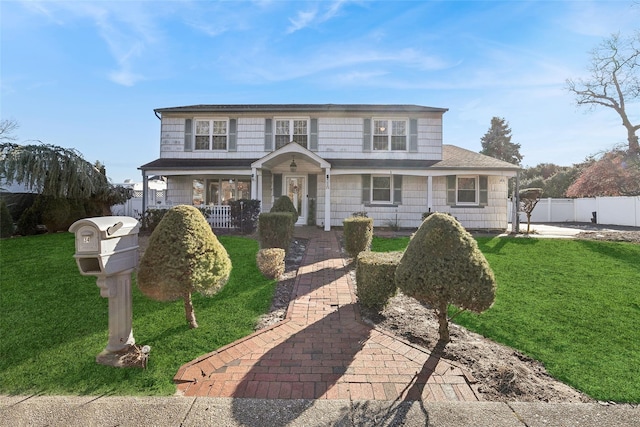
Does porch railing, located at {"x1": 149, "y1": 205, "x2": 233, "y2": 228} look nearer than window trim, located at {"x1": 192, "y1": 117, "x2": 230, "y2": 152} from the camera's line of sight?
Yes

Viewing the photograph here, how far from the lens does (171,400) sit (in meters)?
2.79

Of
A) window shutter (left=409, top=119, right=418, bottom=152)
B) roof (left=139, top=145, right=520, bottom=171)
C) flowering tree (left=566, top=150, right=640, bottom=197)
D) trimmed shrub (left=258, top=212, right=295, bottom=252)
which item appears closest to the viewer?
trimmed shrub (left=258, top=212, right=295, bottom=252)

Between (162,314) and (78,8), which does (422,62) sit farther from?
(162,314)

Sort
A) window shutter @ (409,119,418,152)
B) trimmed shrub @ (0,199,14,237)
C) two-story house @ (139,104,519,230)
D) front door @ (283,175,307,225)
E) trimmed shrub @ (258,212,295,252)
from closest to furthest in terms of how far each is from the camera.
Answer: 1. trimmed shrub @ (258,212,295,252)
2. trimmed shrub @ (0,199,14,237)
3. two-story house @ (139,104,519,230)
4. window shutter @ (409,119,418,152)
5. front door @ (283,175,307,225)

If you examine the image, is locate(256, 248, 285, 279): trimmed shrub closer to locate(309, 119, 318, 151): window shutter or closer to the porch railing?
the porch railing

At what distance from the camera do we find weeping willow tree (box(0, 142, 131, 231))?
11078 millimetres

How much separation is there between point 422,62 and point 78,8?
994cm

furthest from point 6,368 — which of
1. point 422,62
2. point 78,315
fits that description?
point 422,62

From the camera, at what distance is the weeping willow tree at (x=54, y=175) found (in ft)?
36.3

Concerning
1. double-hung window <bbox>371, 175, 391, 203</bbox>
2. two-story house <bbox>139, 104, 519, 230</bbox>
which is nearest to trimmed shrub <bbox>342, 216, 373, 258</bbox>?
two-story house <bbox>139, 104, 519, 230</bbox>

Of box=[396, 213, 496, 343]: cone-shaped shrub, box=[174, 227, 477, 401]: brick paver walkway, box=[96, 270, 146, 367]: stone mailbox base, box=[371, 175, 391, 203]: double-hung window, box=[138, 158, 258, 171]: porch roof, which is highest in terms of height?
box=[138, 158, 258, 171]: porch roof

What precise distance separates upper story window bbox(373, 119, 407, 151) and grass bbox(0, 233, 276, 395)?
10.9m

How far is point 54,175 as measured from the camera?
11.6 meters

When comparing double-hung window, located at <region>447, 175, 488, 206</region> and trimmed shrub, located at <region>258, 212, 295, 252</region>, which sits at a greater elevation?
double-hung window, located at <region>447, 175, 488, 206</region>
